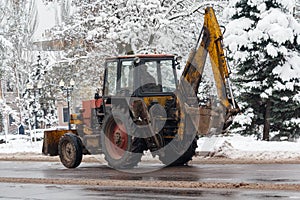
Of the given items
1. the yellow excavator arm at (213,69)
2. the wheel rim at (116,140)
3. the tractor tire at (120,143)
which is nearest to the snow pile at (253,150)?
the yellow excavator arm at (213,69)

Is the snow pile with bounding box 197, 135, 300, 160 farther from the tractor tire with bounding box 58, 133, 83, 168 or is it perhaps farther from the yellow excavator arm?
the tractor tire with bounding box 58, 133, 83, 168

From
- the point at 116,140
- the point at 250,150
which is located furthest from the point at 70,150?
the point at 250,150

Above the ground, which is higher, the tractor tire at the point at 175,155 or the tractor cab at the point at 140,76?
the tractor cab at the point at 140,76

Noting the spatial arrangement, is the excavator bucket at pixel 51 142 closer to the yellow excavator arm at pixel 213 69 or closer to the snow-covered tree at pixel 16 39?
the yellow excavator arm at pixel 213 69

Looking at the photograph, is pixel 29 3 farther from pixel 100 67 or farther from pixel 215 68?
pixel 215 68

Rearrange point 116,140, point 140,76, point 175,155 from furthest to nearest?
1. point 175,155
2. point 116,140
3. point 140,76

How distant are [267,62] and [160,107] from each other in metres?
10.7

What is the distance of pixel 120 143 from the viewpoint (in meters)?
18.5

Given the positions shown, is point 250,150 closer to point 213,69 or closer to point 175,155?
point 175,155

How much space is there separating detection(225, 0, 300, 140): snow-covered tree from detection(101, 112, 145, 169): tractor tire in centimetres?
994

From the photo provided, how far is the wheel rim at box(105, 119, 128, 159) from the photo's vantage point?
18391 millimetres

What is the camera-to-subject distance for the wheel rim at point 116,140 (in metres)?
18.4

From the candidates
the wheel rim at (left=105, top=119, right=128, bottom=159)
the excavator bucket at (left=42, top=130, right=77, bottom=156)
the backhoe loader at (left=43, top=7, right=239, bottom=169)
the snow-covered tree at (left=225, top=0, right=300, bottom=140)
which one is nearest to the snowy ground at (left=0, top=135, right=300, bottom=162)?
the backhoe loader at (left=43, top=7, right=239, bottom=169)

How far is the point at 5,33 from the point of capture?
5056 centimetres
